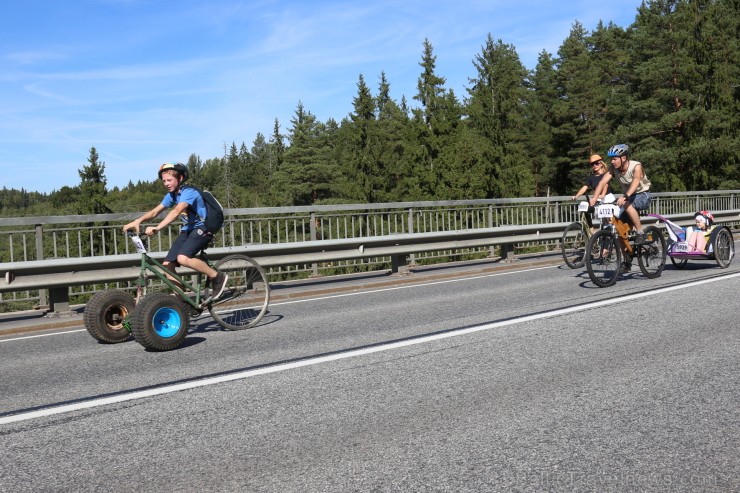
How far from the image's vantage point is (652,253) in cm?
1023

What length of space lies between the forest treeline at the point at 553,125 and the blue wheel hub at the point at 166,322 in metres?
36.5

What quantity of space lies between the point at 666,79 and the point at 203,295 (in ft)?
151

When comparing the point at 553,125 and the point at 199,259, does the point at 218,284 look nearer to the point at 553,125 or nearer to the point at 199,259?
the point at 199,259

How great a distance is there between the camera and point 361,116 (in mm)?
65500

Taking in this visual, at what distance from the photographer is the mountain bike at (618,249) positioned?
9.53 meters

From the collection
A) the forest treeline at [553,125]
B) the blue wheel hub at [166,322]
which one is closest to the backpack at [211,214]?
the blue wheel hub at [166,322]

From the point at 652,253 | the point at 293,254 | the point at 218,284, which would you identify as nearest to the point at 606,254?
the point at 652,253

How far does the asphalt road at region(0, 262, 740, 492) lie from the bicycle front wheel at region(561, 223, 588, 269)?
4288 mm

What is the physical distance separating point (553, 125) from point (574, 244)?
191ft

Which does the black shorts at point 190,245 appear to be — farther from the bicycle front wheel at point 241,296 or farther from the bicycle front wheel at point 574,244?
the bicycle front wheel at point 574,244

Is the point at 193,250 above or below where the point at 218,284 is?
above

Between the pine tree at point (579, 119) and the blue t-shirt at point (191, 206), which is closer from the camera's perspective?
the blue t-shirt at point (191, 206)

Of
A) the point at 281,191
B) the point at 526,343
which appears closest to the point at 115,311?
the point at 526,343

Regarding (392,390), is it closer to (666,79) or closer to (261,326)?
(261,326)
